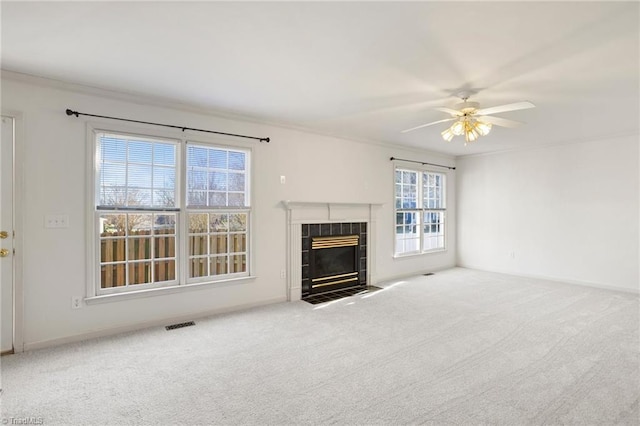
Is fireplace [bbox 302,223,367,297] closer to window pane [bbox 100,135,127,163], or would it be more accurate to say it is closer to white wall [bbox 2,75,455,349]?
white wall [bbox 2,75,455,349]

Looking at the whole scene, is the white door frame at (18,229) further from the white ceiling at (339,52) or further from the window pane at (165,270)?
the window pane at (165,270)

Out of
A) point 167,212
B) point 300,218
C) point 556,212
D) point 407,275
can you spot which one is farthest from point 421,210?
point 167,212

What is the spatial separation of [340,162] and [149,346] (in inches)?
137

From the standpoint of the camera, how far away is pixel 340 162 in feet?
17.1

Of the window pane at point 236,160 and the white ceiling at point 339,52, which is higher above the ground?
the white ceiling at point 339,52

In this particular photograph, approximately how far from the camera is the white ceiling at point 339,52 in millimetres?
1975

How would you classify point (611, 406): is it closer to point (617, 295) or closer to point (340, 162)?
point (617, 295)

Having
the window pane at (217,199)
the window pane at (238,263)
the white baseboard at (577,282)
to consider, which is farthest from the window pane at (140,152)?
the white baseboard at (577,282)

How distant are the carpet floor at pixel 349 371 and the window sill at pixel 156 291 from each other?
15.0 inches

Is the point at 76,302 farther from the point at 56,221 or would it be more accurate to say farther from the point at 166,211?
the point at 166,211

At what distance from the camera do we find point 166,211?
3662 mm

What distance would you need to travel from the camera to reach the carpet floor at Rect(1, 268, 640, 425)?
206 cm

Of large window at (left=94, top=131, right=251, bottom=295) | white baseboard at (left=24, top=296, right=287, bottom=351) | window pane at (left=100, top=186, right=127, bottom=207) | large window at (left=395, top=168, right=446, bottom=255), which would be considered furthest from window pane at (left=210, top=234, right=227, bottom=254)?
large window at (left=395, top=168, right=446, bottom=255)

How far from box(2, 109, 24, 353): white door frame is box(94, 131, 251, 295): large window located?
0.56 metres
